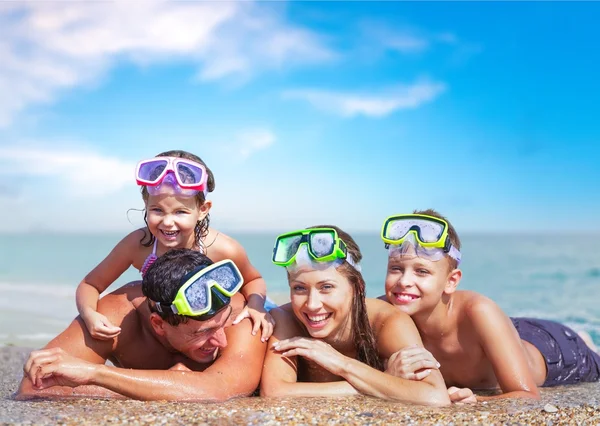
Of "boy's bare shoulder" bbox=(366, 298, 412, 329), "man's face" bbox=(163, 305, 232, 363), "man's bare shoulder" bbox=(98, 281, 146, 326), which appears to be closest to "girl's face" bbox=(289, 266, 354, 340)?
"boy's bare shoulder" bbox=(366, 298, 412, 329)

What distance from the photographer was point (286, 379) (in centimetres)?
459

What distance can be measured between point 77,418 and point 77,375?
479mm

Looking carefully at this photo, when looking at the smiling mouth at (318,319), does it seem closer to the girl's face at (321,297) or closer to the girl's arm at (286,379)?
the girl's face at (321,297)

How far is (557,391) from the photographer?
5816mm

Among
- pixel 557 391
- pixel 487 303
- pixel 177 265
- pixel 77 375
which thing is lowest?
pixel 557 391

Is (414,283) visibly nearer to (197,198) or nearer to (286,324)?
(286,324)

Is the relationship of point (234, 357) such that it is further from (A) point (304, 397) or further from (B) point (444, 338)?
(B) point (444, 338)

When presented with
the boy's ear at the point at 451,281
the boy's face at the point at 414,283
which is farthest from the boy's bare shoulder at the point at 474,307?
the boy's face at the point at 414,283

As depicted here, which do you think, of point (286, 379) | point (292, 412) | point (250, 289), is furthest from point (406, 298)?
point (292, 412)

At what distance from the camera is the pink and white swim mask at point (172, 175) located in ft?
16.9

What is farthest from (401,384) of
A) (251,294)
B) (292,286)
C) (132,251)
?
(132,251)

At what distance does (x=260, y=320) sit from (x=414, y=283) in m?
1.37

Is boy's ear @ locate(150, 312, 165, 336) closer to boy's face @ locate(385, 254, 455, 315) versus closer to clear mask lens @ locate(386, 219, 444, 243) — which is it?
boy's face @ locate(385, 254, 455, 315)

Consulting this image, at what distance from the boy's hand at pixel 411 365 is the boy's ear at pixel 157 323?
69.2 inches
